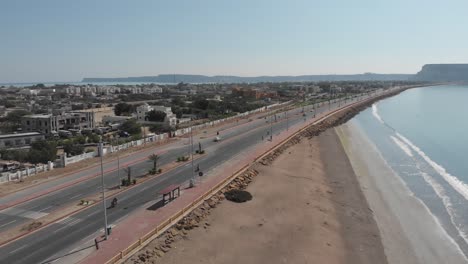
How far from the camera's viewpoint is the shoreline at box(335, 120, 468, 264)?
2298cm

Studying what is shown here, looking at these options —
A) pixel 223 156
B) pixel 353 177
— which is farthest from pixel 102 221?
pixel 353 177

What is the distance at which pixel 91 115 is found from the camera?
250 ft

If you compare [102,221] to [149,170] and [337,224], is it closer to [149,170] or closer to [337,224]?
[149,170]

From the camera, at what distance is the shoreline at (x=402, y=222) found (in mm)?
22984

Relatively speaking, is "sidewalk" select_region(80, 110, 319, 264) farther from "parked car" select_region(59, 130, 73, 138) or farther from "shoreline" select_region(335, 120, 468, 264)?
"parked car" select_region(59, 130, 73, 138)

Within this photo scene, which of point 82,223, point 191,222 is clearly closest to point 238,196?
point 191,222

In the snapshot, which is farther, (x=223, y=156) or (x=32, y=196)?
(x=223, y=156)

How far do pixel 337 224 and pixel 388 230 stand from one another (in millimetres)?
3698

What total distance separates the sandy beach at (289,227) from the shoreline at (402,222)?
0.99 meters

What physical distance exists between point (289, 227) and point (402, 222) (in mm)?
9731

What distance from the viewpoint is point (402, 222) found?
92.3 feet

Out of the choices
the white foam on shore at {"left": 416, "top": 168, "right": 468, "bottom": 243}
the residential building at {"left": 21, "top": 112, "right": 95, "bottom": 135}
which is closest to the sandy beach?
the white foam on shore at {"left": 416, "top": 168, "right": 468, "bottom": 243}

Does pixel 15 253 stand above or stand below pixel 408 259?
above

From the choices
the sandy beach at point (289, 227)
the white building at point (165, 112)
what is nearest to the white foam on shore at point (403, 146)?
the sandy beach at point (289, 227)
